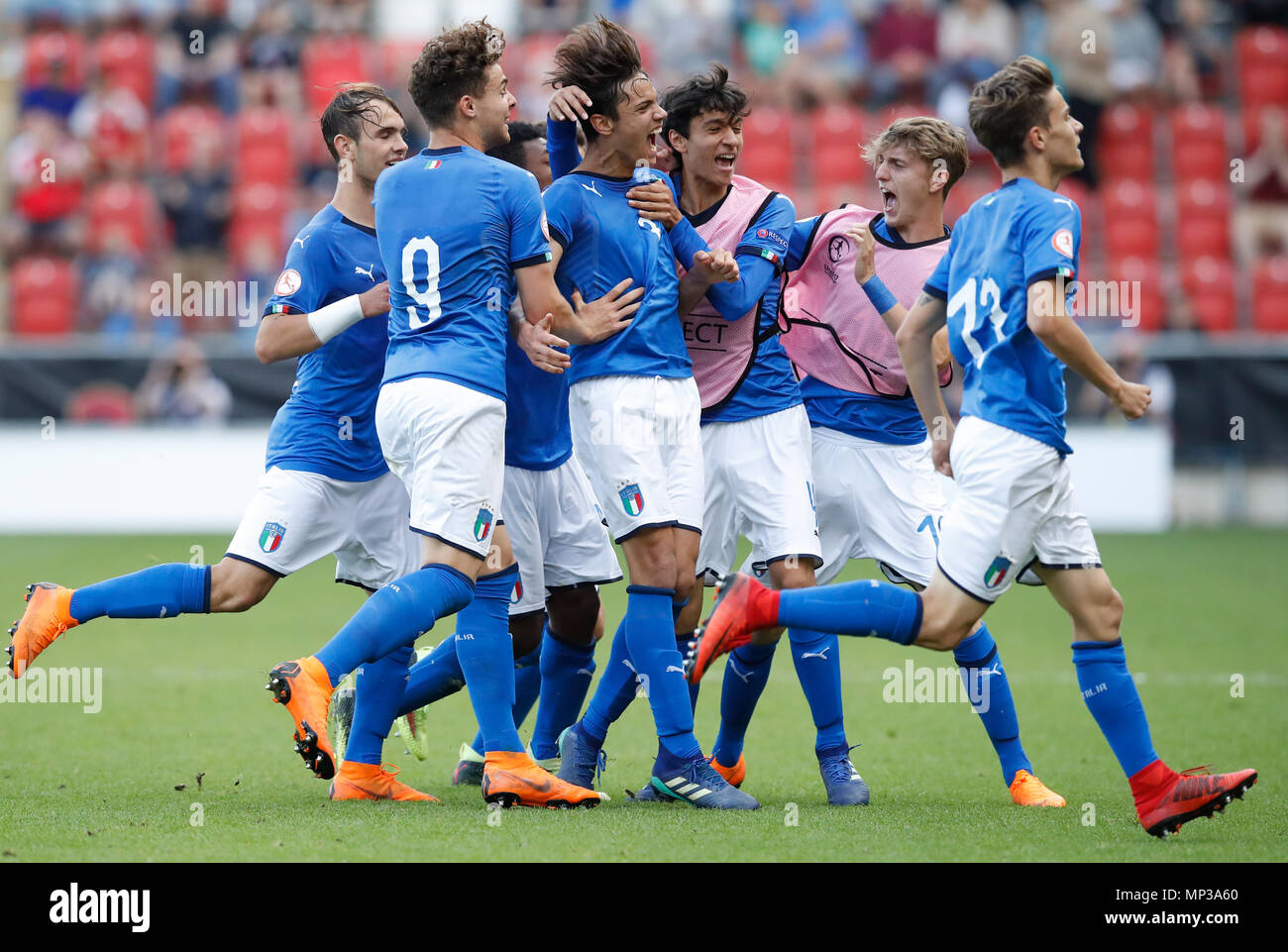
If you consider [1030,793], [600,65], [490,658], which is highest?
[600,65]

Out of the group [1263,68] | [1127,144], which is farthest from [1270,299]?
[1263,68]

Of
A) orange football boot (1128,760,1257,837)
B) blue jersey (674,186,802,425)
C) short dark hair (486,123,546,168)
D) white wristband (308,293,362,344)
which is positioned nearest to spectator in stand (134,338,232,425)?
short dark hair (486,123,546,168)

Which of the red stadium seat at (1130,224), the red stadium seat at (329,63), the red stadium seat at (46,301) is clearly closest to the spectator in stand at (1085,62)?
the red stadium seat at (1130,224)

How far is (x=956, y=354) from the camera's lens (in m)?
4.88

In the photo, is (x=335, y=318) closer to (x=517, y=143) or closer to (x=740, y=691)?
(x=517, y=143)

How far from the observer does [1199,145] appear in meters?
18.6

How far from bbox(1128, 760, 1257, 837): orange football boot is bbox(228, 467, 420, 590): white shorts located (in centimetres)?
258

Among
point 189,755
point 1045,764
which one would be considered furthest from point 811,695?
point 189,755

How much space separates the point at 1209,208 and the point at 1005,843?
15.3m

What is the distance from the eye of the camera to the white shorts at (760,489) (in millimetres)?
5348

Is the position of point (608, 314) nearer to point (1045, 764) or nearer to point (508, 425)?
point (508, 425)

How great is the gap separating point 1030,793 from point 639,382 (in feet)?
6.37

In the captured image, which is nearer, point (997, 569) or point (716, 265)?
point (997, 569)

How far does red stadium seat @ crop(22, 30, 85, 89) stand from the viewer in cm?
1905
